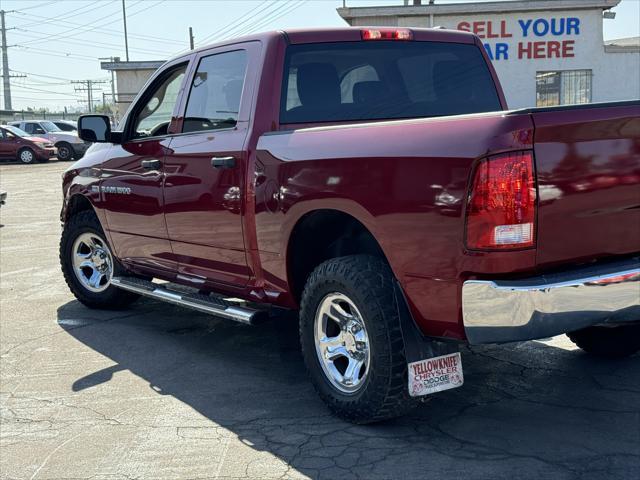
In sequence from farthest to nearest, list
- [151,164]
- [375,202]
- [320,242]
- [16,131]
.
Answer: [16,131], [151,164], [320,242], [375,202]

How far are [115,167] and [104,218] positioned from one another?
1.68 ft

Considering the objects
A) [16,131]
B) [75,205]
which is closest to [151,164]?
[75,205]

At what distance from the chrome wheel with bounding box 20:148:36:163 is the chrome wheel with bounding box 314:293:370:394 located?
101 ft

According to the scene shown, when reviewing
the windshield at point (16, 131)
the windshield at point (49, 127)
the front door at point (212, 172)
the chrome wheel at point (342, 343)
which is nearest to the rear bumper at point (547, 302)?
the chrome wheel at point (342, 343)

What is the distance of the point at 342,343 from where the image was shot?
13.7ft

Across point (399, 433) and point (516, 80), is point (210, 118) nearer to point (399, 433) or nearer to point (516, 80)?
point (399, 433)

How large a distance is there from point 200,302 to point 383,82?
1.82 m

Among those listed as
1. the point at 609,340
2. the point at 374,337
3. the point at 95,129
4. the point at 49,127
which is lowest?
the point at 609,340

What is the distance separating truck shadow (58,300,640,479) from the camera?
3619 mm

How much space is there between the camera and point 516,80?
83.6 ft

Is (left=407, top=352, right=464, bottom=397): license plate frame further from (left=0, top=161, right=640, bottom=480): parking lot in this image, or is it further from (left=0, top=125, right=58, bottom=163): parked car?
(left=0, top=125, right=58, bottom=163): parked car

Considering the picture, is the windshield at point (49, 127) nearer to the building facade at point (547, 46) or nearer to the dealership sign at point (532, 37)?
the building facade at point (547, 46)

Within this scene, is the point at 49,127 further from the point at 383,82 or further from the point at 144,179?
the point at 383,82

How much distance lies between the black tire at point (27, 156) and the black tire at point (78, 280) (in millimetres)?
27302
